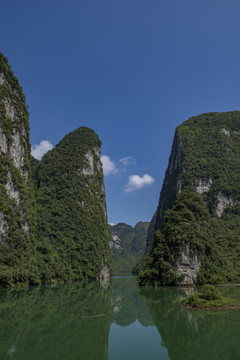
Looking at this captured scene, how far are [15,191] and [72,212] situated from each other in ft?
68.1

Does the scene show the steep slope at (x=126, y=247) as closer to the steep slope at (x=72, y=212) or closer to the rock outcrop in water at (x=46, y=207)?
the steep slope at (x=72, y=212)

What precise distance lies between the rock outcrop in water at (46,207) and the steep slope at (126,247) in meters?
38.4

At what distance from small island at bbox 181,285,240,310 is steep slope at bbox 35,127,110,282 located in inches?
1218

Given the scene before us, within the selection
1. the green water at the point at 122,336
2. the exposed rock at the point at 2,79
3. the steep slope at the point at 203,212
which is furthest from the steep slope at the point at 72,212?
the green water at the point at 122,336

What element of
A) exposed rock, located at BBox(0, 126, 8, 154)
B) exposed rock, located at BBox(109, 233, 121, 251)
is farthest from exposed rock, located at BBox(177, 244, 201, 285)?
exposed rock, located at BBox(109, 233, 121, 251)

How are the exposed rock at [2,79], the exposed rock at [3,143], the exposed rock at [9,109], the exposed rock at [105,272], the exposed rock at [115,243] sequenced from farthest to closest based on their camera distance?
the exposed rock at [115,243] < the exposed rock at [105,272] < the exposed rock at [2,79] < the exposed rock at [9,109] < the exposed rock at [3,143]

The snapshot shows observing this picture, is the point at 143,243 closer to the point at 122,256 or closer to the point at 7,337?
the point at 122,256

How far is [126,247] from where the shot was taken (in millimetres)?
161875

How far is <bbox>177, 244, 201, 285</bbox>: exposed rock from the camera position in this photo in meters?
31.3

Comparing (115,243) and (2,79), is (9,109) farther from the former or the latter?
(115,243)

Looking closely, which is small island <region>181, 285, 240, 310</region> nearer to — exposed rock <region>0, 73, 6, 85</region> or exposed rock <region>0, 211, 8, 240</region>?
exposed rock <region>0, 211, 8, 240</region>

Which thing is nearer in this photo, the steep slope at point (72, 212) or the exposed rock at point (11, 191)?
the exposed rock at point (11, 191)

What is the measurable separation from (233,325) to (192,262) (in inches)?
961

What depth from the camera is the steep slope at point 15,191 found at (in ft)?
114
